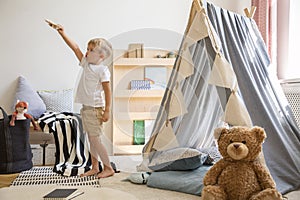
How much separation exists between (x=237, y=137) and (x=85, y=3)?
111 inches

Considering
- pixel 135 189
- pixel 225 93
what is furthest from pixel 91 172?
pixel 225 93

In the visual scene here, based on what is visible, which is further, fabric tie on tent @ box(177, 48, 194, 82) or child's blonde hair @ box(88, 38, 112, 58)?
child's blonde hair @ box(88, 38, 112, 58)

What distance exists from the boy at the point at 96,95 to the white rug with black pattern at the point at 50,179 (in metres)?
0.11

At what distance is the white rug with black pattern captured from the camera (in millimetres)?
2199

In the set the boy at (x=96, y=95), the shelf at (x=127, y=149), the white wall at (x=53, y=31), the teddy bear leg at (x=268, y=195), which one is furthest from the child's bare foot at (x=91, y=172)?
the white wall at (x=53, y=31)

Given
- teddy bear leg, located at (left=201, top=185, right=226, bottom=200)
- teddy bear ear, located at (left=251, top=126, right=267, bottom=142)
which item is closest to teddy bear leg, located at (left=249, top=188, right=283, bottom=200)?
teddy bear leg, located at (left=201, top=185, right=226, bottom=200)

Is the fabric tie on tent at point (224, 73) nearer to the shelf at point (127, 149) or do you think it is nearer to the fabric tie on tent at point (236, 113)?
the fabric tie on tent at point (236, 113)

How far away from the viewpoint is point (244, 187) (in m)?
1.62

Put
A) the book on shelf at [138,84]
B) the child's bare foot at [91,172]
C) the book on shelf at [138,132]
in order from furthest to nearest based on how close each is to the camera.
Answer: the book on shelf at [138,84]
the book on shelf at [138,132]
the child's bare foot at [91,172]

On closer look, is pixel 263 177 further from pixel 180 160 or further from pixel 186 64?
pixel 186 64

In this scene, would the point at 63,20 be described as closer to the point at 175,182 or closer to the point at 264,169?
the point at 175,182

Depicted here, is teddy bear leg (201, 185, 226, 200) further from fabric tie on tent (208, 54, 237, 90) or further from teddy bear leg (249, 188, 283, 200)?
fabric tie on tent (208, 54, 237, 90)

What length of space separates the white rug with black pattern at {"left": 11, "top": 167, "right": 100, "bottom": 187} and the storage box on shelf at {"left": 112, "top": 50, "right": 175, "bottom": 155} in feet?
1.90

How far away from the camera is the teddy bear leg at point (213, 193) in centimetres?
159
